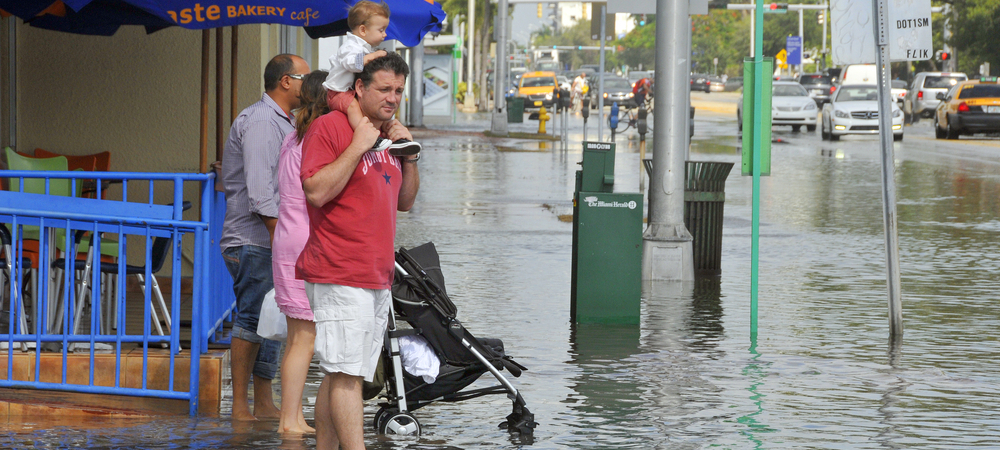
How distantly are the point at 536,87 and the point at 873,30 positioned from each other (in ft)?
154

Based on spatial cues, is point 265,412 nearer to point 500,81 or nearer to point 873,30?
point 873,30

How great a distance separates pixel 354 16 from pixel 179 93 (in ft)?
14.4

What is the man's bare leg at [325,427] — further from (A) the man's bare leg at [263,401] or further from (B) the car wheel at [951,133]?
(B) the car wheel at [951,133]

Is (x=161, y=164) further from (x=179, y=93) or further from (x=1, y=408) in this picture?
(x=1, y=408)

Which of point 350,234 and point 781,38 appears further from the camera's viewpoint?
point 781,38

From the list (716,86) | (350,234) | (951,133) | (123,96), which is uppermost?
(716,86)

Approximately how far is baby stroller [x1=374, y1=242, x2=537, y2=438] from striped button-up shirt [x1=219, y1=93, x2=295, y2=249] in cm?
73

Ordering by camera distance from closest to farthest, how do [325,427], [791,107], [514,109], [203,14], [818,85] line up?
[325,427]
[203,14]
[791,107]
[514,109]
[818,85]

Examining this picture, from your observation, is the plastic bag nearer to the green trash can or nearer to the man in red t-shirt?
the man in red t-shirt

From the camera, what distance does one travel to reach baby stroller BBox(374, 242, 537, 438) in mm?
5559

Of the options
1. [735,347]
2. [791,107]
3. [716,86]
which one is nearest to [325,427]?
[735,347]

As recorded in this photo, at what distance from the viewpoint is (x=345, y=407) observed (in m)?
4.80

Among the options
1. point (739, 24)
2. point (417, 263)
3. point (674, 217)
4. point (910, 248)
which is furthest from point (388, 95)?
point (739, 24)

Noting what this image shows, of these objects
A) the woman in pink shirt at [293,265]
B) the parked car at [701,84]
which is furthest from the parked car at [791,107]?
the parked car at [701,84]
